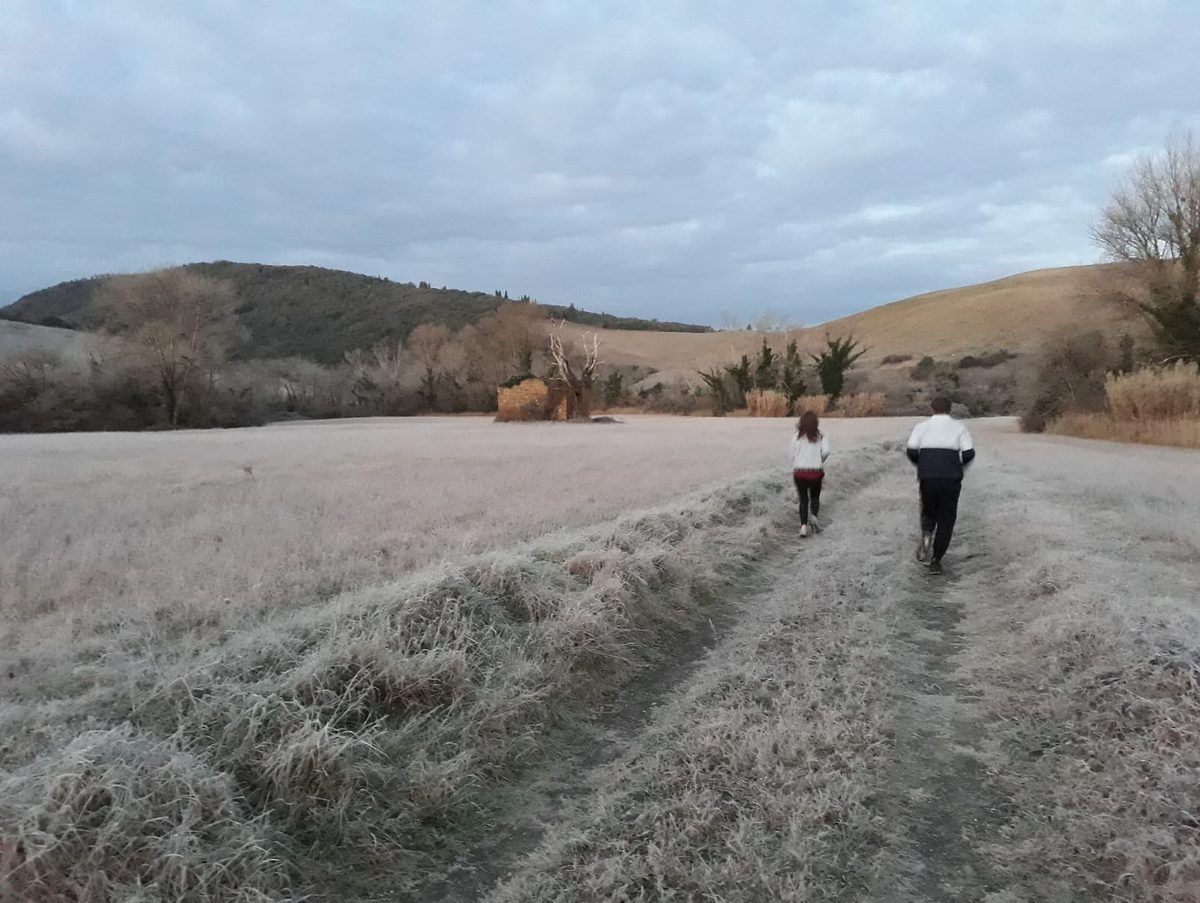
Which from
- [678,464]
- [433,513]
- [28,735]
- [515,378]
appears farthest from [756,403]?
[28,735]

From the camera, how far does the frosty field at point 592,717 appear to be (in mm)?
3182

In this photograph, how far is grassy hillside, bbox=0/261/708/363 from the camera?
90625 millimetres

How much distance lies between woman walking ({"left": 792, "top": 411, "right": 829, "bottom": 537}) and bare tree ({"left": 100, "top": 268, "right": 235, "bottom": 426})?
39355 mm

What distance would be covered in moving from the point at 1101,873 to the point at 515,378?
44.0m

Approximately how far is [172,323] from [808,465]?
40.3 meters

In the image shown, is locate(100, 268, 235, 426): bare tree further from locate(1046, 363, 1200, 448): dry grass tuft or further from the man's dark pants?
locate(1046, 363, 1200, 448): dry grass tuft

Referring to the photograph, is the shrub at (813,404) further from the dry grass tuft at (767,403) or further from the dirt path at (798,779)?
the dirt path at (798,779)

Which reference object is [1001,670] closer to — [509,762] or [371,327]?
[509,762]

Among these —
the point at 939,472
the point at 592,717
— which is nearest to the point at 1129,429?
the point at 939,472

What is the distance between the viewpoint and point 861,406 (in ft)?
164

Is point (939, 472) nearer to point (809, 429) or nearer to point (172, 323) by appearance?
point (809, 429)

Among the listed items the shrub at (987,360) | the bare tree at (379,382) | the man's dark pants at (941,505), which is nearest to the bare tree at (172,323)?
the bare tree at (379,382)

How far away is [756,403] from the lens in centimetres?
5097

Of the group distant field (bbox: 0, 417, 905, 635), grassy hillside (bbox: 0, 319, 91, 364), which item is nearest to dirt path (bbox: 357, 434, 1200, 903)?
distant field (bbox: 0, 417, 905, 635)
